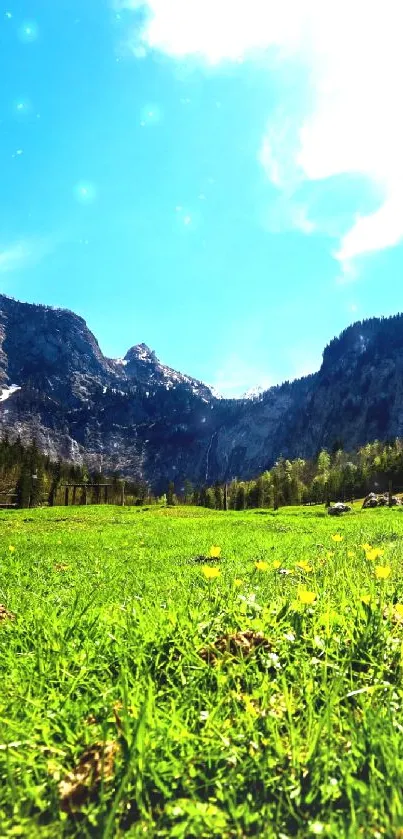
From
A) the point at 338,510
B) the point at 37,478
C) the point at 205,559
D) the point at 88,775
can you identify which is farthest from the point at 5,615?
the point at 37,478

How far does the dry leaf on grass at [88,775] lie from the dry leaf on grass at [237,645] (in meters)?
0.94

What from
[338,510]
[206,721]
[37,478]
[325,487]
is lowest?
[338,510]

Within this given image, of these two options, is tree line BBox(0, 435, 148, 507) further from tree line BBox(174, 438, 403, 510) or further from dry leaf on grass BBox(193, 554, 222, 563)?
dry leaf on grass BBox(193, 554, 222, 563)

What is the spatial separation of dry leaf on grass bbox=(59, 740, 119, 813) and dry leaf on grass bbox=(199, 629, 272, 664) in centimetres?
94

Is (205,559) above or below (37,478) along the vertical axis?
below

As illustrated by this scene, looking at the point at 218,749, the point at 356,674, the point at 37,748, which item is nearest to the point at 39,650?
the point at 37,748

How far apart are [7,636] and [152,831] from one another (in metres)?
2.59

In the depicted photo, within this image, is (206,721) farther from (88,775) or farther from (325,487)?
(325,487)

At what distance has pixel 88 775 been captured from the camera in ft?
6.62

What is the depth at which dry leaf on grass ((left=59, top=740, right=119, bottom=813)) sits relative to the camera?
1.91 metres

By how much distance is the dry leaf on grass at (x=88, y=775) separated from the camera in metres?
1.91

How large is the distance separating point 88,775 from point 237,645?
129 centimetres

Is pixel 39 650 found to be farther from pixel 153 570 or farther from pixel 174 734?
pixel 153 570

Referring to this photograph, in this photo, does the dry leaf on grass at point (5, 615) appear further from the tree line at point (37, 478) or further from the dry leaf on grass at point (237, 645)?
the tree line at point (37, 478)
